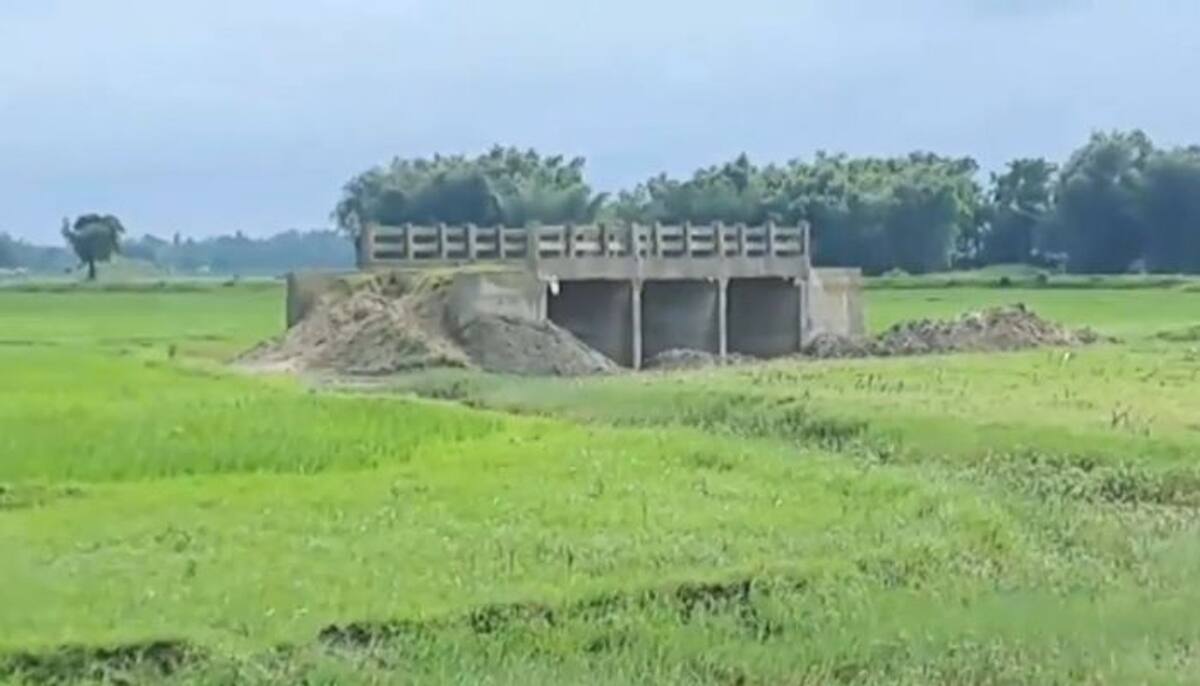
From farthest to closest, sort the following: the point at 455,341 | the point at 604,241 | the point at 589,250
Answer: the point at 604,241, the point at 589,250, the point at 455,341

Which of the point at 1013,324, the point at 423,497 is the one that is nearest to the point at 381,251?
the point at 1013,324

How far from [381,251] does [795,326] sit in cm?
930

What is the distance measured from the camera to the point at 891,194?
285 ft

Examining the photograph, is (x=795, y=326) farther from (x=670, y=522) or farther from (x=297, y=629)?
(x=297, y=629)

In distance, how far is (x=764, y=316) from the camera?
151ft

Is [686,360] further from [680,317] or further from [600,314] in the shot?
[680,317]

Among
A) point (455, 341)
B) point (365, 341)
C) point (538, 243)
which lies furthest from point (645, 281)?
point (365, 341)

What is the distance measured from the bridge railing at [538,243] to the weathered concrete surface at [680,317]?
1060 mm

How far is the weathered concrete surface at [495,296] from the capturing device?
37938mm

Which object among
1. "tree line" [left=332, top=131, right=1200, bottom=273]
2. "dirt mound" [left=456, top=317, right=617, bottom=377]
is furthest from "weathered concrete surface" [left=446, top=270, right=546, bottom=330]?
"tree line" [left=332, top=131, right=1200, bottom=273]

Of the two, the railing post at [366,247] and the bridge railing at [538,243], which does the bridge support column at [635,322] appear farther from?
the railing post at [366,247]

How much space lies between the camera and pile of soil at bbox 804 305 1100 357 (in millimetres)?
39344

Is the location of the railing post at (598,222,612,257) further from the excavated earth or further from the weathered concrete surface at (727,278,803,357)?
the weathered concrete surface at (727,278,803,357)

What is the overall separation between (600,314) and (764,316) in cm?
489
